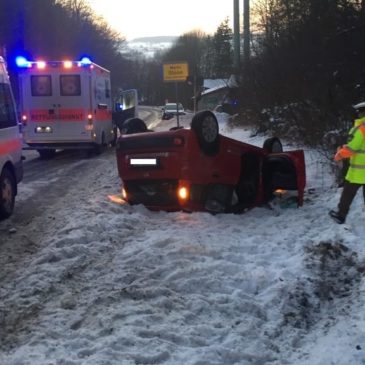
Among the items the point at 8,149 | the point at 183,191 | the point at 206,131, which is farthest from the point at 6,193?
the point at 206,131

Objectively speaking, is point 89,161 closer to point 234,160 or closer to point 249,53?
point 234,160

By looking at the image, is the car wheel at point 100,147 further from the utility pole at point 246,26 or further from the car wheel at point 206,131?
the car wheel at point 206,131

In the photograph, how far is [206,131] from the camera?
27.7 ft

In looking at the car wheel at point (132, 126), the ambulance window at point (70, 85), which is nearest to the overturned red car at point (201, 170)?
the car wheel at point (132, 126)

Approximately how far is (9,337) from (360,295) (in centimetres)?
308

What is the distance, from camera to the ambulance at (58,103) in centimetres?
1841

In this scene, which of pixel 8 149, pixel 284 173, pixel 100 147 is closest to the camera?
pixel 284 173

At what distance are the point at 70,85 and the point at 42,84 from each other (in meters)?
0.91

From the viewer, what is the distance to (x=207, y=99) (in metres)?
71.3

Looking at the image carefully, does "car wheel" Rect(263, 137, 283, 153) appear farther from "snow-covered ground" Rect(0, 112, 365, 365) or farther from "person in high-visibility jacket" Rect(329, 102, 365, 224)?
"person in high-visibility jacket" Rect(329, 102, 365, 224)

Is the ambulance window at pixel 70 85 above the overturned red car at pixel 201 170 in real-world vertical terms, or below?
above

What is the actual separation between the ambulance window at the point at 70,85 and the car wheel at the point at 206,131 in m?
10.7

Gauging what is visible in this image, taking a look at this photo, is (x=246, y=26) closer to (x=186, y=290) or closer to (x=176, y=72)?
(x=176, y=72)

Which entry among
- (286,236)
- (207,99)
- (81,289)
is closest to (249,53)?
(286,236)
